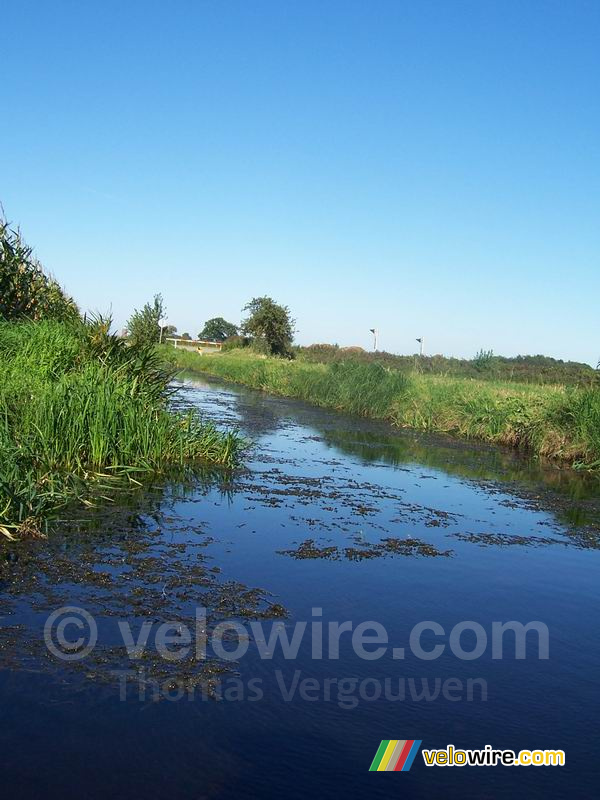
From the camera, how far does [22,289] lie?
1323 centimetres

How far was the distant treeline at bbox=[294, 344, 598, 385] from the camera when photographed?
98.1 ft

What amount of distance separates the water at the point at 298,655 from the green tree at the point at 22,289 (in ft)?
17.0

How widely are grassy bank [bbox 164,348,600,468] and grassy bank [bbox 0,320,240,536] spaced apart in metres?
6.63

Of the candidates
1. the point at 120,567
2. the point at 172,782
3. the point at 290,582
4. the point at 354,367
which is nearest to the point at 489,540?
the point at 290,582

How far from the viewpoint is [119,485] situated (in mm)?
9273

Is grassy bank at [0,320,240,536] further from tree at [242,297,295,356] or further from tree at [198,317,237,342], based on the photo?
tree at [198,317,237,342]

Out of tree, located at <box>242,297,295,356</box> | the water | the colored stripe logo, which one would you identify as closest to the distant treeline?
tree, located at <box>242,297,295,356</box>

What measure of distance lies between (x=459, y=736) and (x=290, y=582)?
8.51 ft

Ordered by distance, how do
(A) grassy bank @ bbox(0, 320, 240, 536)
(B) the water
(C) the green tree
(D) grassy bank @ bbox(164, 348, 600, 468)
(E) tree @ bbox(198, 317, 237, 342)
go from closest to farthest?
(B) the water → (A) grassy bank @ bbox(0, 320, 240, 536) → (C) the green tree → (D) grassy bank @ bbox(164, 348, 600, 468) → (E) tree @ bbox(198, 317, 237, 342)

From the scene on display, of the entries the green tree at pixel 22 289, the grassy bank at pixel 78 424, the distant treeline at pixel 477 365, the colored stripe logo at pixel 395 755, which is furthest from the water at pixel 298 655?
the distant treeline at pixel 477 365

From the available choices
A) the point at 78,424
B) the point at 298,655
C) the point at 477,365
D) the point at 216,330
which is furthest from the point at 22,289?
the point at 216,330

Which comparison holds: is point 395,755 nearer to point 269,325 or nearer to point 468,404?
point 468,404

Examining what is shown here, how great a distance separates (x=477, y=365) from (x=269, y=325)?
Answer: 638 inches

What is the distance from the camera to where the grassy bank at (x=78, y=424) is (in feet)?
25.1
